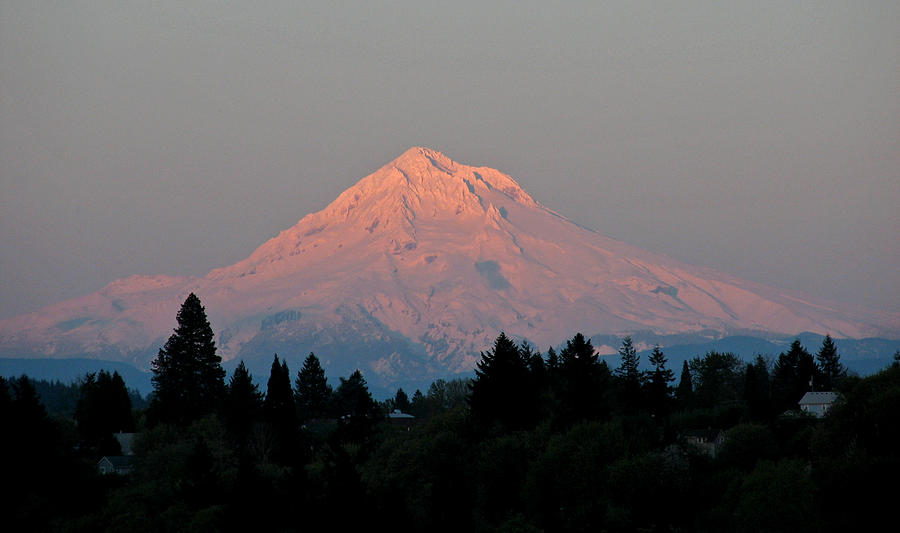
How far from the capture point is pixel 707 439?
278 ft

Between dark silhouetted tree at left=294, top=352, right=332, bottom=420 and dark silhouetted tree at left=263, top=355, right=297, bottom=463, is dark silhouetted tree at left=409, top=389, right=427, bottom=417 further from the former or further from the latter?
dark silhouetted tree at left=263, top=355, right=297, bottom=463

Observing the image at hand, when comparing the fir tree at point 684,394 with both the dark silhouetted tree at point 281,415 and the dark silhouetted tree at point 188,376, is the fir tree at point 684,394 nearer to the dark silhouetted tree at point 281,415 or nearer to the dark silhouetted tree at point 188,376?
the dark silhouetted tree at point 281,415

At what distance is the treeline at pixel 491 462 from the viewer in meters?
63.0

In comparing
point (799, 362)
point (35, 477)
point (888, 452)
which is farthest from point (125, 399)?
point (888, 452)

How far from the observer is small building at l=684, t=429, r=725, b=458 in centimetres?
8131

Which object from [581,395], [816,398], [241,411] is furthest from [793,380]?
[241,411]

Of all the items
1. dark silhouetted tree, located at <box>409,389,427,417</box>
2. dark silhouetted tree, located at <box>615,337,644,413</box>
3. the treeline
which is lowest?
the treeline

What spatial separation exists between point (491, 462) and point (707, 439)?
20317 mm

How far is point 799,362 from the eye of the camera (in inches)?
4471

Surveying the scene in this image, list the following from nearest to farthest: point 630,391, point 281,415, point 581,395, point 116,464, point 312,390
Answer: point 581,395
point 281,415
point 116,464
point 630,391
point 312,390

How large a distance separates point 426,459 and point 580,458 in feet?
34.1

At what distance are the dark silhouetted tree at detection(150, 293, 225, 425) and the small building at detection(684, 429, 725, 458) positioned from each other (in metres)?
34.2

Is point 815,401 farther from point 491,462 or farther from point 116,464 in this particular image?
point 116,464

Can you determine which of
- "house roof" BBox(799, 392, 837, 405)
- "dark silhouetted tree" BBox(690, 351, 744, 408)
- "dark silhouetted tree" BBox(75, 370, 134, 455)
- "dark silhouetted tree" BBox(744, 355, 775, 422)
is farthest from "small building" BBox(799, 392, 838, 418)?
"dark silhouetted tree" BBox(75, 370, 134, 455)
